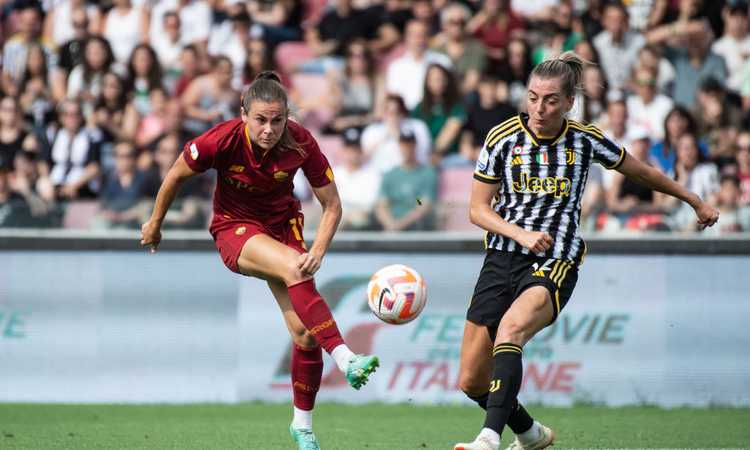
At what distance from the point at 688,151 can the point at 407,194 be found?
288 centimetres

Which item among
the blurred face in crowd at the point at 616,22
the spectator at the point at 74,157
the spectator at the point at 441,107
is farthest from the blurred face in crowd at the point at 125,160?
the blurred face in crowd at the point at 616,22

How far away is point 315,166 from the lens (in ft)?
23.4

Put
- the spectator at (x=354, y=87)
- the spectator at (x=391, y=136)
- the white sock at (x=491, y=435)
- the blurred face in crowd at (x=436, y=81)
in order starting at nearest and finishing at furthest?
the white sock at (x=491, y=435) → the spectator at (x=391, y=136) → the blurred face in crowd at (x=436, y=81) → the spectator at (x=354, y=87)

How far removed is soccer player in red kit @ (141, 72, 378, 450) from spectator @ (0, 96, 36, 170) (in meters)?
6.17

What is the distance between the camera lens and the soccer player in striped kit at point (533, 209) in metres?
6.54

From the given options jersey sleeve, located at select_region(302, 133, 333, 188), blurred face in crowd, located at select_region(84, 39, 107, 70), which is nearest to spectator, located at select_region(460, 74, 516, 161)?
blurred face in crowd, located at select_region(84, 39, 107, 70)

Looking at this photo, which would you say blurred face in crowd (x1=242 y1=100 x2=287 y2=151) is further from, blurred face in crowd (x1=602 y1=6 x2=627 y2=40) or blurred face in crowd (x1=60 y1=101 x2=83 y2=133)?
blurred face in crowd (x1=602 y1=6 x2=627 y2=40)

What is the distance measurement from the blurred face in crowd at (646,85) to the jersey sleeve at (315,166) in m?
7.16

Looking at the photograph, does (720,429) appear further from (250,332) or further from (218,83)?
(218,83)

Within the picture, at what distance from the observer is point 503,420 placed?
20.6 ft

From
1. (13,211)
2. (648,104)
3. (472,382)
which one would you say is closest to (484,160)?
(472,382)

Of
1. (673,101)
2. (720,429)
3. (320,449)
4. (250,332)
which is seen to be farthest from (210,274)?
(673,101)

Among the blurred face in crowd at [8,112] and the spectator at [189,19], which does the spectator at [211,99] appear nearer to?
the spectator at [189,19]

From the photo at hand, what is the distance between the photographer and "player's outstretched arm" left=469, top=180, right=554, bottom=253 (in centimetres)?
646
